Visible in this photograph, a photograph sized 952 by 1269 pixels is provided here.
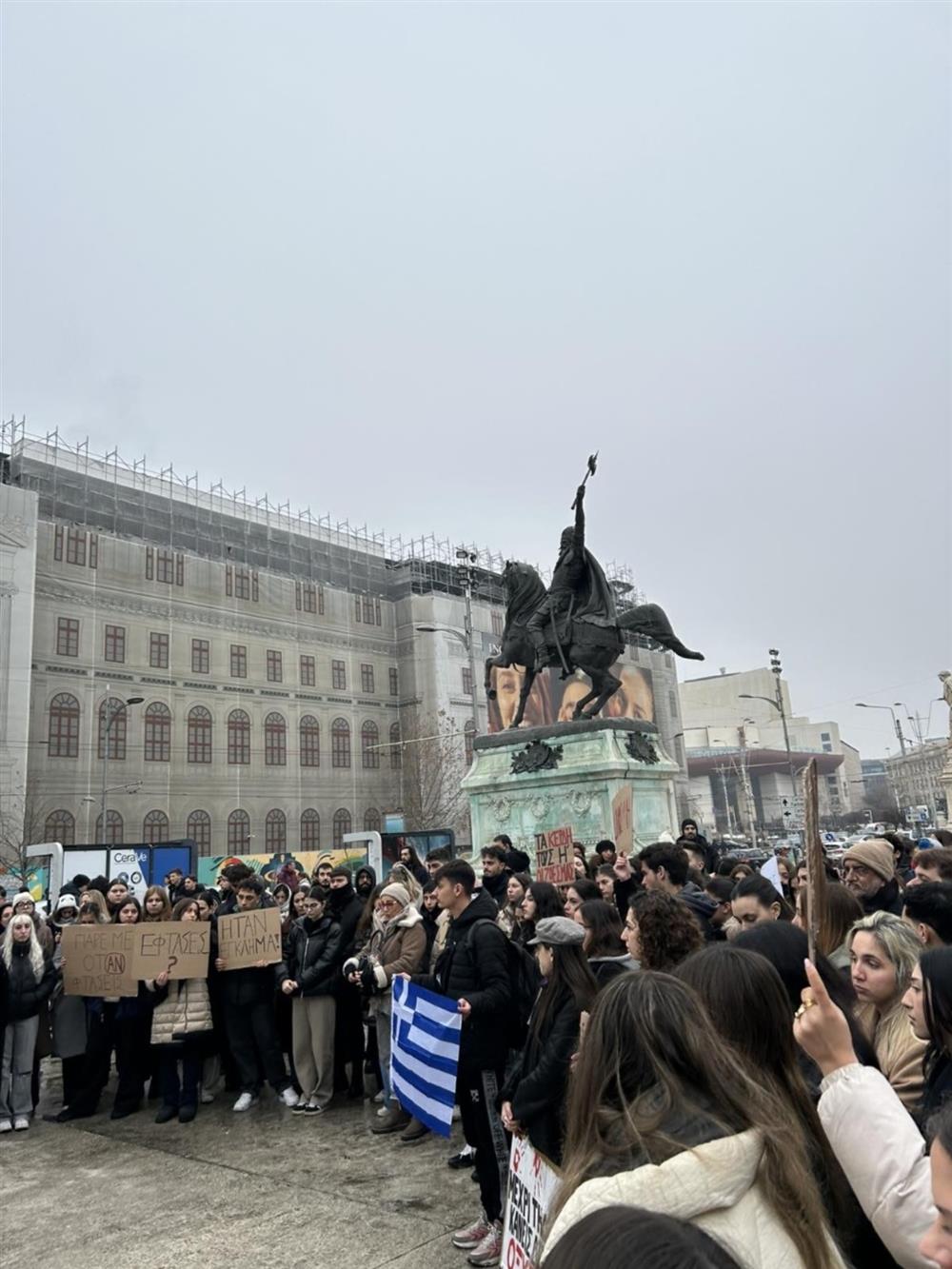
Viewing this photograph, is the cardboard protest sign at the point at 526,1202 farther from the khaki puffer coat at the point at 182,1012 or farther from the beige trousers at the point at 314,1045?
the khaki puffer coat at the point at 182,1012

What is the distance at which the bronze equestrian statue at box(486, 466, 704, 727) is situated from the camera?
55.1ft

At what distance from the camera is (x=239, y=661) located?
43.5m

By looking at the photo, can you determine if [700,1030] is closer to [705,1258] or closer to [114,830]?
[705,1258]

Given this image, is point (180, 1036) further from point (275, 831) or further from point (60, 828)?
point (275, 831)

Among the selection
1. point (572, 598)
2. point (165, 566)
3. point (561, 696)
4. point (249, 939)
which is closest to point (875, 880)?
point (249, 939)

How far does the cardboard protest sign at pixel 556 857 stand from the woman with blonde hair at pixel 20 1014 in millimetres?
5623

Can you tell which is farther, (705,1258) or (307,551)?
(307,551)

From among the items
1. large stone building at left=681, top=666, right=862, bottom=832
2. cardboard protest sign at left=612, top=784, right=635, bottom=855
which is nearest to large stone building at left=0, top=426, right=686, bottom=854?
cardboard protest sign at left=612, top=784, right=635, bottom=855

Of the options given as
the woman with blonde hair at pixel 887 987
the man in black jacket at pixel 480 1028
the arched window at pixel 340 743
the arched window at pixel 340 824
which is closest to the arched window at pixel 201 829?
the arched window at pixel 340 824

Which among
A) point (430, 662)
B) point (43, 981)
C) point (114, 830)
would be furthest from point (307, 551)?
point (43, 981)

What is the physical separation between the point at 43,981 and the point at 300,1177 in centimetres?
314

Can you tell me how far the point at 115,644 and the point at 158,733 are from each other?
13.9 ft

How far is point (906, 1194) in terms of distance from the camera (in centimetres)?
201

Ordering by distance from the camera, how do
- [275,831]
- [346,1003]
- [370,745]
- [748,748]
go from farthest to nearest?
1. [748,748]
2. [370,745]
3. [275,831]
4. [346,1003]
